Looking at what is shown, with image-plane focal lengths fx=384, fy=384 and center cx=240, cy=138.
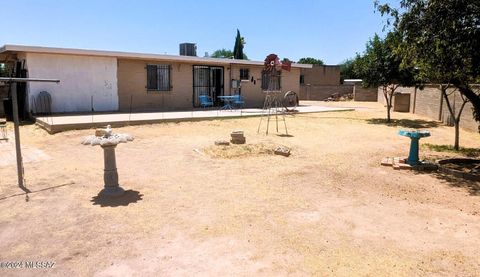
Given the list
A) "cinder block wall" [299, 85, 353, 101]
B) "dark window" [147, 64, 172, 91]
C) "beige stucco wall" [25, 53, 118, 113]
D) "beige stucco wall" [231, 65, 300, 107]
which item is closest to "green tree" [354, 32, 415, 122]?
"beige stucco wall" [231, 65, 300, 107]

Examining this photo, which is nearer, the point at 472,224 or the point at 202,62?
the point at 472,224

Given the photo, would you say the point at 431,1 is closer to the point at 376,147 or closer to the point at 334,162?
the point at 334,162

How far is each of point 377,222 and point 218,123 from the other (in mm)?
9593

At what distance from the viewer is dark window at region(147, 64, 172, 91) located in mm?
16938

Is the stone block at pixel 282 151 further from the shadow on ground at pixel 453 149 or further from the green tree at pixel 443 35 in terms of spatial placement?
the shadow on ground at pixel 453 149

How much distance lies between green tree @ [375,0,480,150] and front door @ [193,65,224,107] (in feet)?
41.6

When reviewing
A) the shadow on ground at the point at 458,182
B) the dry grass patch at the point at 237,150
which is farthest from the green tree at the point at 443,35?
the dry grass patch at the point at 237,150

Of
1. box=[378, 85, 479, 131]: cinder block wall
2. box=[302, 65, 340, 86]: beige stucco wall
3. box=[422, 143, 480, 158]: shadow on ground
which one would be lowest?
box=[422, 143, 480, 158]: shadow on ground

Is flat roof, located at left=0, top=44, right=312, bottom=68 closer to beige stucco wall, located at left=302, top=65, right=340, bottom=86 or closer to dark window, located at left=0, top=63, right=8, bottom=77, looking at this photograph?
dark window, located at left=0, top=63, right=8, bottom=77

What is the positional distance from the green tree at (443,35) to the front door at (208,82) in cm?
1268

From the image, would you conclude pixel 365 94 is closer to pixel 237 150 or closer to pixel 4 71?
pixel 4 71

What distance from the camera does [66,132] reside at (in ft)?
35.6

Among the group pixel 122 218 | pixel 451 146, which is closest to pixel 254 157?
pixel 122 218

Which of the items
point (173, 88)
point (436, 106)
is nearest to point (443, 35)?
point (436, 106)
